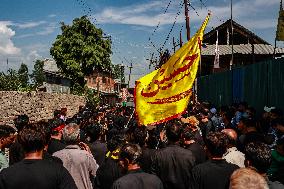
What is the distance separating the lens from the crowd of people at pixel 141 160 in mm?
3609

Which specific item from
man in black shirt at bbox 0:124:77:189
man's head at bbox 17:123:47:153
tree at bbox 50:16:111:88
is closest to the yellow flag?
man's head at bbox 17:123:47:153

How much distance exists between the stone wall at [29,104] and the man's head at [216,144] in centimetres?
1741

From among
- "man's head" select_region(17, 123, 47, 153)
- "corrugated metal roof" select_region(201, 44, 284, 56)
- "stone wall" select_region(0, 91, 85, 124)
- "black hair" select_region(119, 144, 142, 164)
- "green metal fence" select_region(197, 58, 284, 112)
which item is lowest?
"stone wall" select_region(0, 91, 85, 124)

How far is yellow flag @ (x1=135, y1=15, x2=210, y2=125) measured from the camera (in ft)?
21.5

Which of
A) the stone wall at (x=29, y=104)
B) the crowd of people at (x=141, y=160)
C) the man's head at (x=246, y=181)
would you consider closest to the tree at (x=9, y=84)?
the stone wall at (x=29, y=104)

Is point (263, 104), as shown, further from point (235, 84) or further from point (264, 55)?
point (264, 55)

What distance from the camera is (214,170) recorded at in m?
4.26

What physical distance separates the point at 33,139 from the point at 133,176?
111 cm

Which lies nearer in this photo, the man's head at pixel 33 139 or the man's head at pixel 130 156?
the man's head at pixel 33 139

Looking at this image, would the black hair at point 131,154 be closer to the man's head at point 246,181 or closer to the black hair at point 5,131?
the man's head at point 246,181

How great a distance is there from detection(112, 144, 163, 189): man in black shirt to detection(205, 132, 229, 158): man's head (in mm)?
779

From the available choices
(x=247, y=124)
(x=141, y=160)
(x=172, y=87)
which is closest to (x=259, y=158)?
(x=141, y=160)

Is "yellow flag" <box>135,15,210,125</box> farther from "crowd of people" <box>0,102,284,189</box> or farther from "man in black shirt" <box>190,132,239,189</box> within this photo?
"man in black shirt" <box>190,132,239,189</box>

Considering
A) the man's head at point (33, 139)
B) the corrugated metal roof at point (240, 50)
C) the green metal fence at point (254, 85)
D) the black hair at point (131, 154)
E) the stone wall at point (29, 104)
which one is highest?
the corrugated metal roof at point (240, 50)
